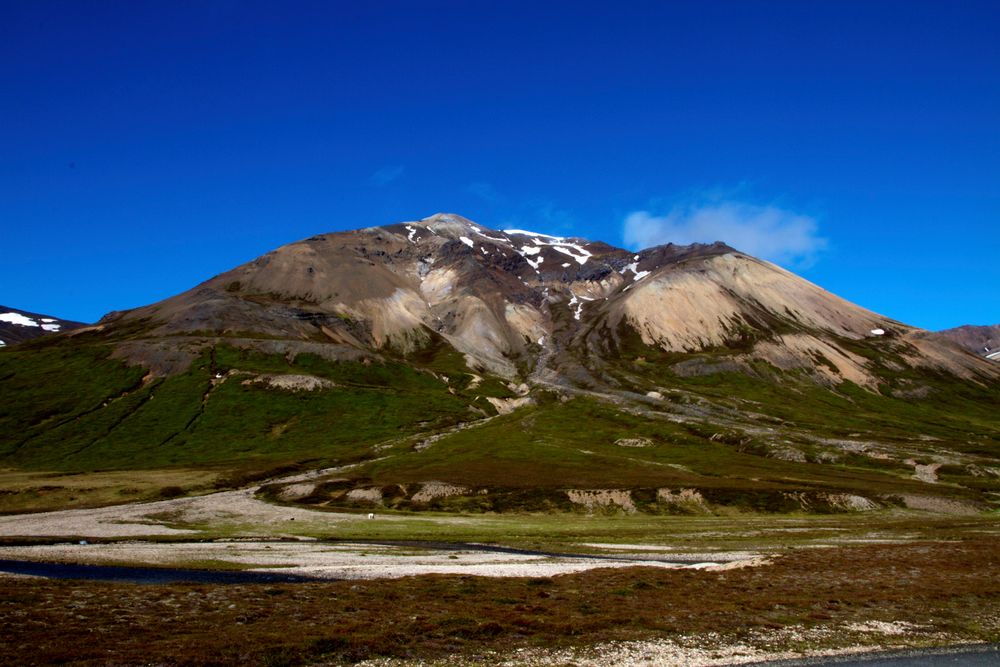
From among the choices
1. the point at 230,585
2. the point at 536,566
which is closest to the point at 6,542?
the point at 230,585

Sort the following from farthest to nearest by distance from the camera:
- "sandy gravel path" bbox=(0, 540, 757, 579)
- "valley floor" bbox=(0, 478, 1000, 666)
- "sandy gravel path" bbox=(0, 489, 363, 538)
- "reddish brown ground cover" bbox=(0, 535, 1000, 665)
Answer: "sandy gravel path" bbox=(0, 489, 363, 538) < "sandy gravel path" bbox=(0, 540, 757, 579) < "valley floor" bbox=(0, 478, 1000, 666) < "reddish brown ground cover" bbox=(0, 535, 1000, 665)

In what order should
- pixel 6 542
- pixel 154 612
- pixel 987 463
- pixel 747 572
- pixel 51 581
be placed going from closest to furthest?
pixel 154 612
pixel 51 581
pixel 747 572
pixel 6 542
pixel 987 463

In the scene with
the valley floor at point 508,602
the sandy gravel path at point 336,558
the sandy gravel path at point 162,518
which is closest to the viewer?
the valley floor at point 508,602

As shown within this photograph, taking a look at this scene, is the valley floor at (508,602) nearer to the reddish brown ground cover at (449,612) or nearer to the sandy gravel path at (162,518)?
the reddish brown ground cover at (449,612)

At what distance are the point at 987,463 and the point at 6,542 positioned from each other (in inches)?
7980

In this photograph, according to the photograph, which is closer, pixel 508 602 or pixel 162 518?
pixel 508 602

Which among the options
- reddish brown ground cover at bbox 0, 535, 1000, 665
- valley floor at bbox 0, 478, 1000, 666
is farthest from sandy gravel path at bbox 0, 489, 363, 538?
reddish brown ground cover at bbox 0, 535, 1000, 665

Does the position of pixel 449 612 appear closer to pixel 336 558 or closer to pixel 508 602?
pixel 508 602

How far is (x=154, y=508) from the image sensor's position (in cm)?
12162

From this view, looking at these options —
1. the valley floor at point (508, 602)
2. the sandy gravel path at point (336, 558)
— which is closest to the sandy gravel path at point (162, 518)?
the valley floor at point (508, 602)

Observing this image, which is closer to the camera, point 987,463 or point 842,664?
point 842,664

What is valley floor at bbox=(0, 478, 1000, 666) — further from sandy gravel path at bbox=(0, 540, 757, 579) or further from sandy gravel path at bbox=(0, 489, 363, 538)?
sandy gravel path at bbox=(0, 489, 363, 538)

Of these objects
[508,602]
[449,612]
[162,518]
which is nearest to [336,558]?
[508,602]

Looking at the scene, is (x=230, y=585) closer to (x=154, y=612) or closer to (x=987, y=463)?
(x=154, y=612)
